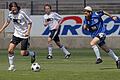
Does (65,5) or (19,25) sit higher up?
(19,25)

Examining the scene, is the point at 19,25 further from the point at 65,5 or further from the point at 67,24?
the point at 65,5

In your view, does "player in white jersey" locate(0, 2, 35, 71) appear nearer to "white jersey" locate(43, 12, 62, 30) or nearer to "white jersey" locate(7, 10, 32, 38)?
"white jersey" locate(7, 10, 32, 38)

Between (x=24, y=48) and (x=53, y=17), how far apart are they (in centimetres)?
647

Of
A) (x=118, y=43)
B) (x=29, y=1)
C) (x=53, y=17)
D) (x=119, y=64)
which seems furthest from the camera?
(x=29, y=1)

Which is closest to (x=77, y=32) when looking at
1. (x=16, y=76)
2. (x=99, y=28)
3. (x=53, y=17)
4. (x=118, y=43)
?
(x=118, y=43)

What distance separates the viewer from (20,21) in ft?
48.7

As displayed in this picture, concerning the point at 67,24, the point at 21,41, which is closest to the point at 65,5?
the point at 67,24

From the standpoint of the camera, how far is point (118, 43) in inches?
1093

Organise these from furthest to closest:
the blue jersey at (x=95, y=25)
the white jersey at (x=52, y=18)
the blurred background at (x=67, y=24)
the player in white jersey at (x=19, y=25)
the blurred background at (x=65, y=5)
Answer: the blurred background at (x=65, y=5) → the blurred background at (x=67, y=24) → the white jersey at (x=52, y=18) → the blue jersey at (x=95, y=25) → the player in white jersey at (x=19, y=25)

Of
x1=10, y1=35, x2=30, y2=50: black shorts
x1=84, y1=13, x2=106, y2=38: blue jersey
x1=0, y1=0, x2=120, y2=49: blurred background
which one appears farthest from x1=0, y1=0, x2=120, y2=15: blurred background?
x1=10, y1=35, x2=30, y2=50: black shorts

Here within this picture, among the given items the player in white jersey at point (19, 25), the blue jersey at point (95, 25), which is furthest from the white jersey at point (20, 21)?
the blue jersey at point (95, 25)

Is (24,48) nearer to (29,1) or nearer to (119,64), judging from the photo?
(119,64)

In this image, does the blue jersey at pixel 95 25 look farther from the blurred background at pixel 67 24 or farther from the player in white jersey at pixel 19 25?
the blurred background at pixel 67 24

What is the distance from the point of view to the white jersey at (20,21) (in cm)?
1479
